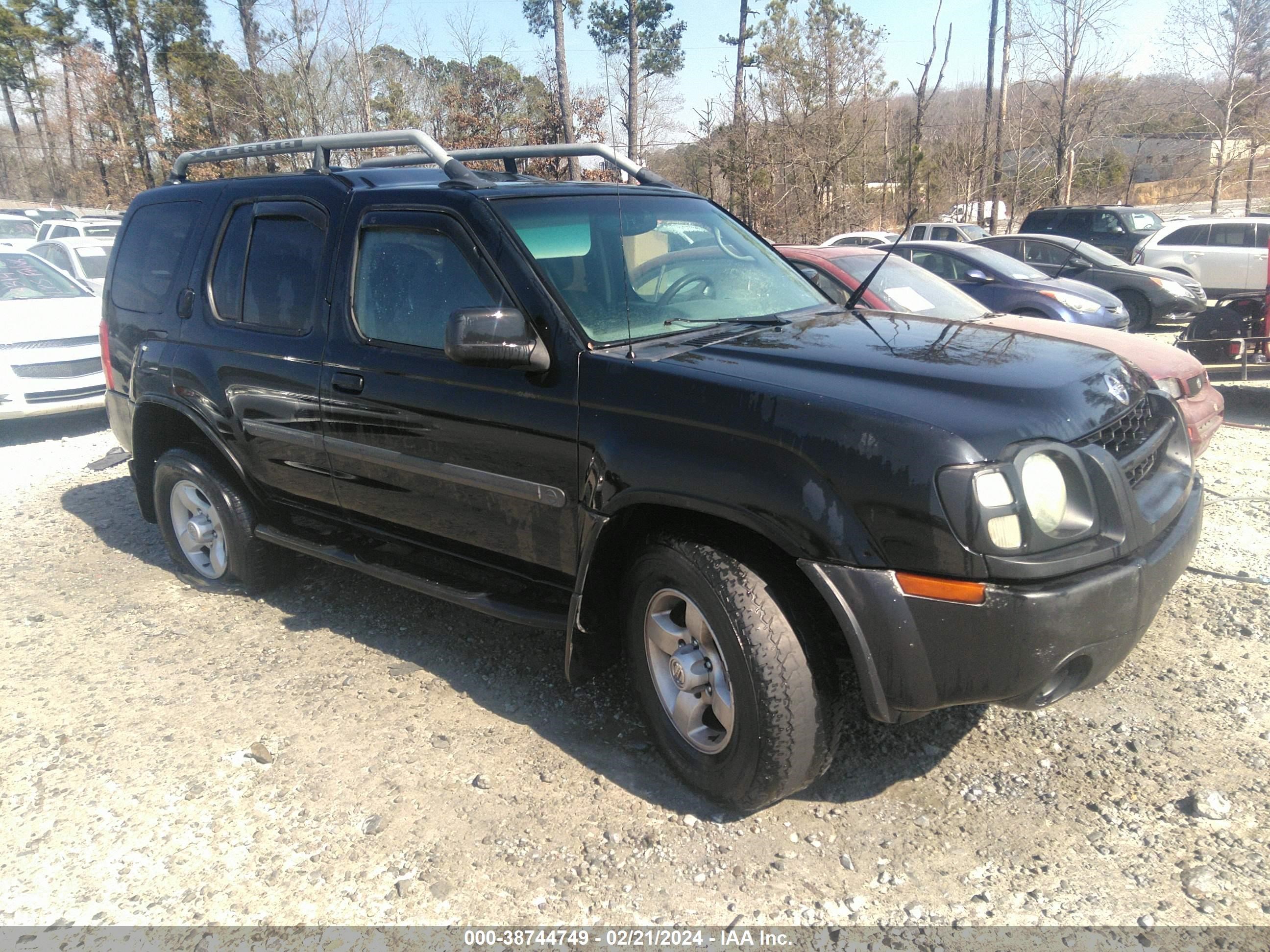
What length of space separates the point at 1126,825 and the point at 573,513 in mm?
1982

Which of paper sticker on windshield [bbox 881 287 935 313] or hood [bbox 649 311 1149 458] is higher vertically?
hood [bbox 649 311 1149 458]

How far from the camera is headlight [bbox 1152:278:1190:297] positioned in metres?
13.2

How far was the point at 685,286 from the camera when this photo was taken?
3.60 metres

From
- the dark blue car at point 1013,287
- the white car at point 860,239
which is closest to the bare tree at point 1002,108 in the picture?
the white car at point 860,239

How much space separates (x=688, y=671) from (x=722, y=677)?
13 centimetres

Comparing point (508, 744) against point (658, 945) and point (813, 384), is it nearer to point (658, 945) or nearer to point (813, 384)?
point (658, 945)

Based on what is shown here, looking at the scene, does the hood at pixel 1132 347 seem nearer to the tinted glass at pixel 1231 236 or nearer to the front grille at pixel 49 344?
the front grille at pixel 49 344

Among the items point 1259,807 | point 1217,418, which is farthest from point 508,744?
point 1217,418

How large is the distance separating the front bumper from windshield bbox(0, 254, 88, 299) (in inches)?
394

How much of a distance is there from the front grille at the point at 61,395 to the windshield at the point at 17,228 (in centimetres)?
1481

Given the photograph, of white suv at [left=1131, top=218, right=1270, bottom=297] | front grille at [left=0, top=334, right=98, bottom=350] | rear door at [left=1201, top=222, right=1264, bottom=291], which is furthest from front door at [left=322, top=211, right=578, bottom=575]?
rear door at [left=1201, top=222, right=1264, bottom=291]

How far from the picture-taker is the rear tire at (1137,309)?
44.1 feet

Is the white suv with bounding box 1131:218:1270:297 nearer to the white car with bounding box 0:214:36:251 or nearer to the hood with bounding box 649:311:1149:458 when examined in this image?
the hood with bounding box 649:311:1149:458

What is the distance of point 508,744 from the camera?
11.3 feet
